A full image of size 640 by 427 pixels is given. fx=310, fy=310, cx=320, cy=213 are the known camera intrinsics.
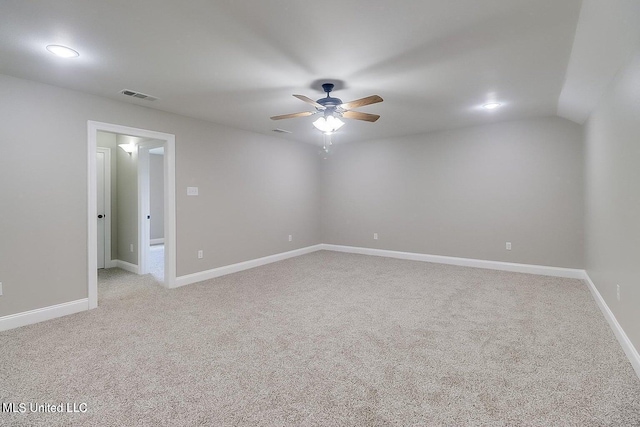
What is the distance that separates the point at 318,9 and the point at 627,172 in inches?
107

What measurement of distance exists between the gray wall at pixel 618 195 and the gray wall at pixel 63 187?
4.87 meters

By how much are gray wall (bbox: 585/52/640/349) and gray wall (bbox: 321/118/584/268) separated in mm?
886

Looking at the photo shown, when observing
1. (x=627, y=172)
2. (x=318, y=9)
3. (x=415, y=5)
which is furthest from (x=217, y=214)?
(x=627, y=172)

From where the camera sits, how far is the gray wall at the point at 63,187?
3098 mm

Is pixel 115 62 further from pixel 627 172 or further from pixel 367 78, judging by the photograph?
pixel 627 172

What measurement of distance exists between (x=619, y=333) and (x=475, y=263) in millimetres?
2867

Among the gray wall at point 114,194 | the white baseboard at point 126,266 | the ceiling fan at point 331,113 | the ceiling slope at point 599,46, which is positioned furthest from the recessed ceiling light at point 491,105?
the gray wall at point 114,194

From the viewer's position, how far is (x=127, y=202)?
17.9 ft

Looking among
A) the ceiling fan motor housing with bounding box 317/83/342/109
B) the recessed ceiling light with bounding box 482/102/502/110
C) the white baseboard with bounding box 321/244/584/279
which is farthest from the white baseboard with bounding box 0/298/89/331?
the recessed ceiling light with bounding box 482/102/502/110

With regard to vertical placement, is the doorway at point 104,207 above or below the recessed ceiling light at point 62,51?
below

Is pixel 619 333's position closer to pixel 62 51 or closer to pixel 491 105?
pixel 491 105

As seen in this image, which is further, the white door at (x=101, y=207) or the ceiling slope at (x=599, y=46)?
the white door at (x=101, y=207)

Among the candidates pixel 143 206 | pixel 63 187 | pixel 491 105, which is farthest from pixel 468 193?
pixel 63 187

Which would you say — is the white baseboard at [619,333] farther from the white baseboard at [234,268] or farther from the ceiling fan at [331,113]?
the white baseboard at [234,268]
